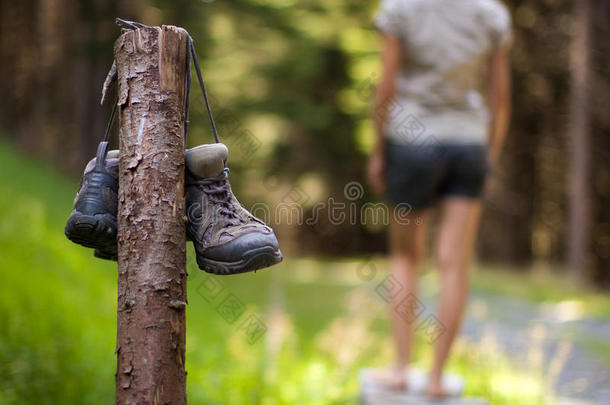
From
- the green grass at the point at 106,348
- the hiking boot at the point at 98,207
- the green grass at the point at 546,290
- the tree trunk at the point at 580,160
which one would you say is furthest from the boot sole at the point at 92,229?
the tree trunk at the point at 580,160

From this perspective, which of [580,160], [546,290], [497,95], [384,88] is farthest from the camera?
[580,160]

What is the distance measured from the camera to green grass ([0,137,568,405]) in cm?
262

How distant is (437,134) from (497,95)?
47 centimetres

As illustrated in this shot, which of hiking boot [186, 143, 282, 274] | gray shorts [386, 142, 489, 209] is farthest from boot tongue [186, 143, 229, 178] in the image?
gray shorts [386, 142, 489, 209]

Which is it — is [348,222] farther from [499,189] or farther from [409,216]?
[409,216]

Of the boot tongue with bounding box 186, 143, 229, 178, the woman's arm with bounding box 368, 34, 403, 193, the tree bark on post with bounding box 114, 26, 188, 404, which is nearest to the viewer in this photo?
the tree bark on post with bounding box 114, 26, 188, 404

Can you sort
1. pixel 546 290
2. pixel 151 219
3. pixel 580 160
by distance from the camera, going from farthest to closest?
pixel 580 160 → pixel 546 290 → pixel 151 219

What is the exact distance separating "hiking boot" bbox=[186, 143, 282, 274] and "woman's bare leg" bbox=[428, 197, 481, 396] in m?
1.50

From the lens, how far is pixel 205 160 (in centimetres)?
154

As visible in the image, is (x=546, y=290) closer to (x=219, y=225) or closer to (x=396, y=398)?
(x=396, y=398)

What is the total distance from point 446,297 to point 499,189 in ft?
40.5

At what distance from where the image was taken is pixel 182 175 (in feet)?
4.96

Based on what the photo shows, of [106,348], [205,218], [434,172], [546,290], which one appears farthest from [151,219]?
[546,290]

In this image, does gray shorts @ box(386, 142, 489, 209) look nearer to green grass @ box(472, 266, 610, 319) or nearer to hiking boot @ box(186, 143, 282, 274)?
hiking boot @ box(186, 143, 282, 274)
